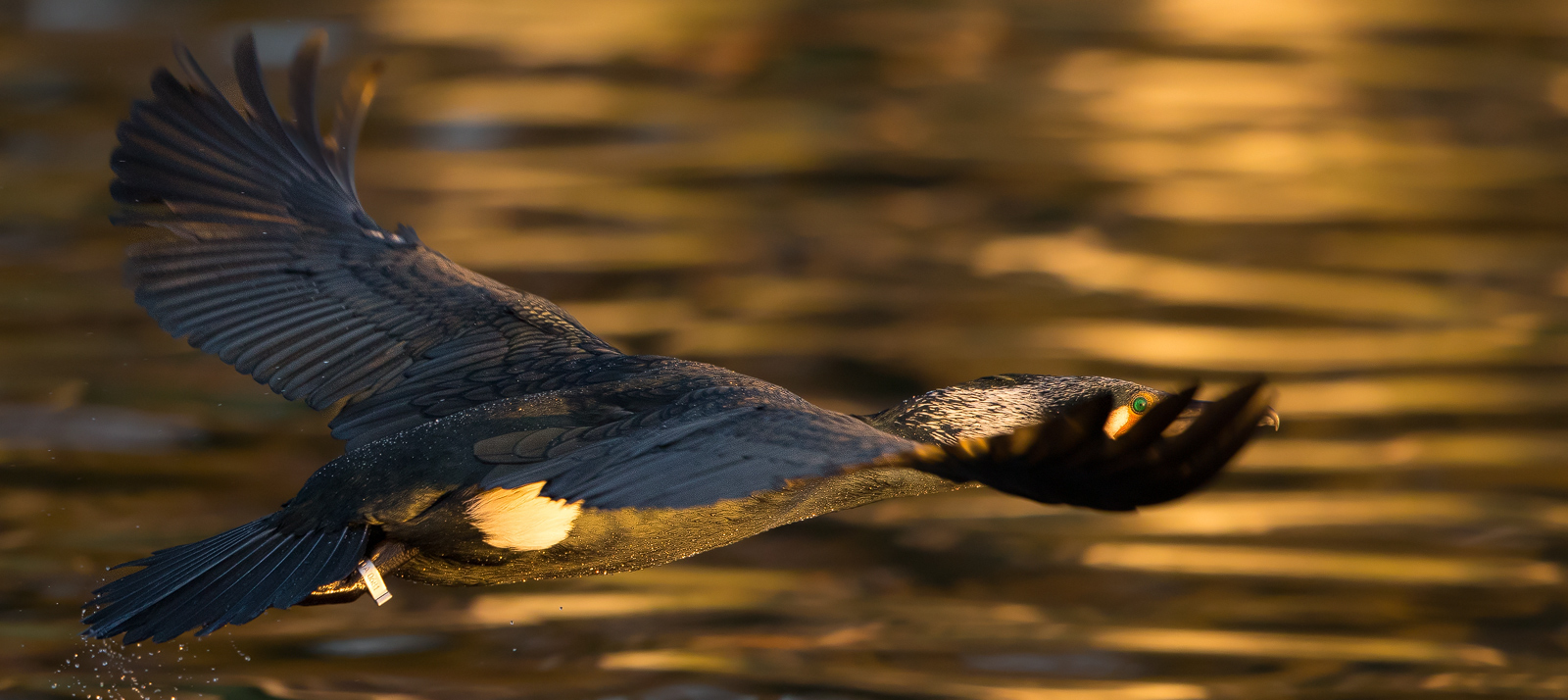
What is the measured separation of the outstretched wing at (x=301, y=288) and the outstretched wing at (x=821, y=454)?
491mm

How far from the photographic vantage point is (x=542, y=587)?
6.00 m

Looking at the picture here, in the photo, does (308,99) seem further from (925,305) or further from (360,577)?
(925,305)

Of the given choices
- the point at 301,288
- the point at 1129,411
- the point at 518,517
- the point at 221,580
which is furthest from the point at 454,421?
the point at 1129,411

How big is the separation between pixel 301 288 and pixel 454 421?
2.53 feet

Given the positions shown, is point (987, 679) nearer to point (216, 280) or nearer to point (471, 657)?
point (471, 657)

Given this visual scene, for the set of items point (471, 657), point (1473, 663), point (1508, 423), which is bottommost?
point (471, 657)

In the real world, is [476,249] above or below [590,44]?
below

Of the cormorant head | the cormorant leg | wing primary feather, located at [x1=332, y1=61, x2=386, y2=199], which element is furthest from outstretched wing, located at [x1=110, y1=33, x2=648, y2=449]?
the cormorant head

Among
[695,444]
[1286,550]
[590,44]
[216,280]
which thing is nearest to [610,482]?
[695,444]

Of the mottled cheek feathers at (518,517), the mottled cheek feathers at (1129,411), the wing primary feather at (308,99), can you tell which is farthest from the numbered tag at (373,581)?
the mottled cheek feathers at (1129,411)

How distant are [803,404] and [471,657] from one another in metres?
2.32

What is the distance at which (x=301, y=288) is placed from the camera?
14.4ft

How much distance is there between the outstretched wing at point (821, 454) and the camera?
2941 millimetres

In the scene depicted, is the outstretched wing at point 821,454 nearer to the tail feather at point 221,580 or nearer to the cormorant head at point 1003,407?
the tail feather at point 221,580
